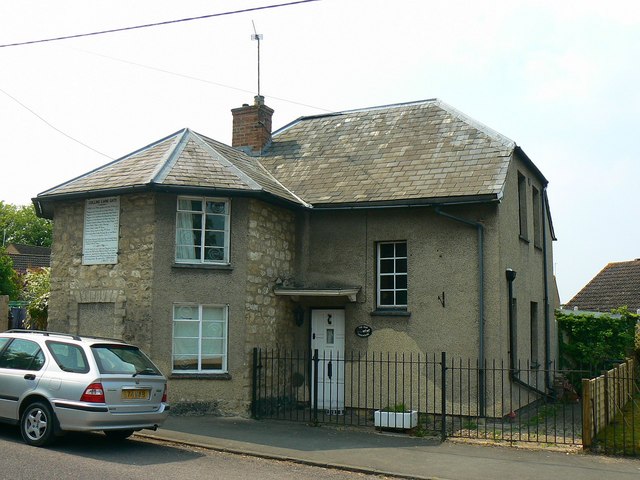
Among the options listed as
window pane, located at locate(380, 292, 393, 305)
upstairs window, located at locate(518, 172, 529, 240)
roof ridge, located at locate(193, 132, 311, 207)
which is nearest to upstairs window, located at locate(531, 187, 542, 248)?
upstairs window, located at locate(518, 172, 529, 240)

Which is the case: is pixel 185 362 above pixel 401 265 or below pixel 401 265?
below

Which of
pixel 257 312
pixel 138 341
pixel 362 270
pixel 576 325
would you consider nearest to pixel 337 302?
pixel 362 270

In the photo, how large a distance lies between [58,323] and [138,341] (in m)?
2.34

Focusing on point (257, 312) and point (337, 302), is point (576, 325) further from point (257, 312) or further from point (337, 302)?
point (257, 312)

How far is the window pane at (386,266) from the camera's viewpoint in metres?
15.4

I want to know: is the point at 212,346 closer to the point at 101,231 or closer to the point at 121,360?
the point at 101,231

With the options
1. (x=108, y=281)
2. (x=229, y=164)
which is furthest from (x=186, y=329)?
(x=229, y=164)

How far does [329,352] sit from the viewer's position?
51.6 ft

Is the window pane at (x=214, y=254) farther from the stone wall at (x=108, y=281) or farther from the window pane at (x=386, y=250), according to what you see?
the window pane at (x=386, y=250)

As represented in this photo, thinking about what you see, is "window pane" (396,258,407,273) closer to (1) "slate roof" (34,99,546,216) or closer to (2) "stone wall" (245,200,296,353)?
(1) "slate roof" (34,99,546,216)

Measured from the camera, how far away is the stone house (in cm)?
1404

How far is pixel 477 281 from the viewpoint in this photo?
14.2 m

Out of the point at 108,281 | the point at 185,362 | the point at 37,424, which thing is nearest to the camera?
the point at 37,424

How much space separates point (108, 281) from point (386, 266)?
6.01 m
